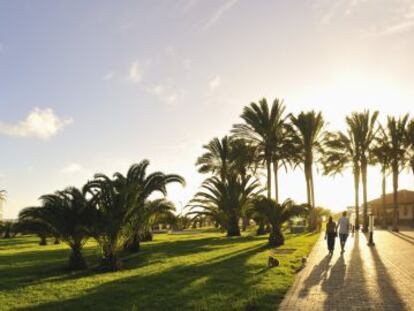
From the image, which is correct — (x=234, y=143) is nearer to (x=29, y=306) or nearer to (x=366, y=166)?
(x=366, y=166)

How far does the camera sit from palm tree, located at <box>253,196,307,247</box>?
2559 centimetres

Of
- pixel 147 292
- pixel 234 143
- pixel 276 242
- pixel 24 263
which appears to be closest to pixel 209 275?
pixel 147 292

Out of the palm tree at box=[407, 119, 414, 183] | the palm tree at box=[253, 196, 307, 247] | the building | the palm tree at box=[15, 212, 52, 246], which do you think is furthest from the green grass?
the building

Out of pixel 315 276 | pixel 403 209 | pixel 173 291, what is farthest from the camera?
pixel 403 209

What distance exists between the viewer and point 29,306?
32.8 ft

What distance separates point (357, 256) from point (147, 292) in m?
10.8

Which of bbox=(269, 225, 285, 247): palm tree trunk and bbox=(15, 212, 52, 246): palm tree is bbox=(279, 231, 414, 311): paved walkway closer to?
bbox=(269, 225, 285, 247): palm tree trunk

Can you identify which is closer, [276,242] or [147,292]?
[147,292]

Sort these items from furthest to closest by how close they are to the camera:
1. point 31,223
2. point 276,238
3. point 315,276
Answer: point 276,238
point 31,223
point 315,276

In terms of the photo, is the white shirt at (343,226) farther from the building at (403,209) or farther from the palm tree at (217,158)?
the building at (403,209)

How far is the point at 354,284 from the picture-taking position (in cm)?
1182

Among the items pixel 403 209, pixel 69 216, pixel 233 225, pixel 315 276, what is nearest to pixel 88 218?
pixel 69 216

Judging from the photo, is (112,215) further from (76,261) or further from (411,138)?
(411,138)

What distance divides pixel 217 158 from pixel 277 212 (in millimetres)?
20364
